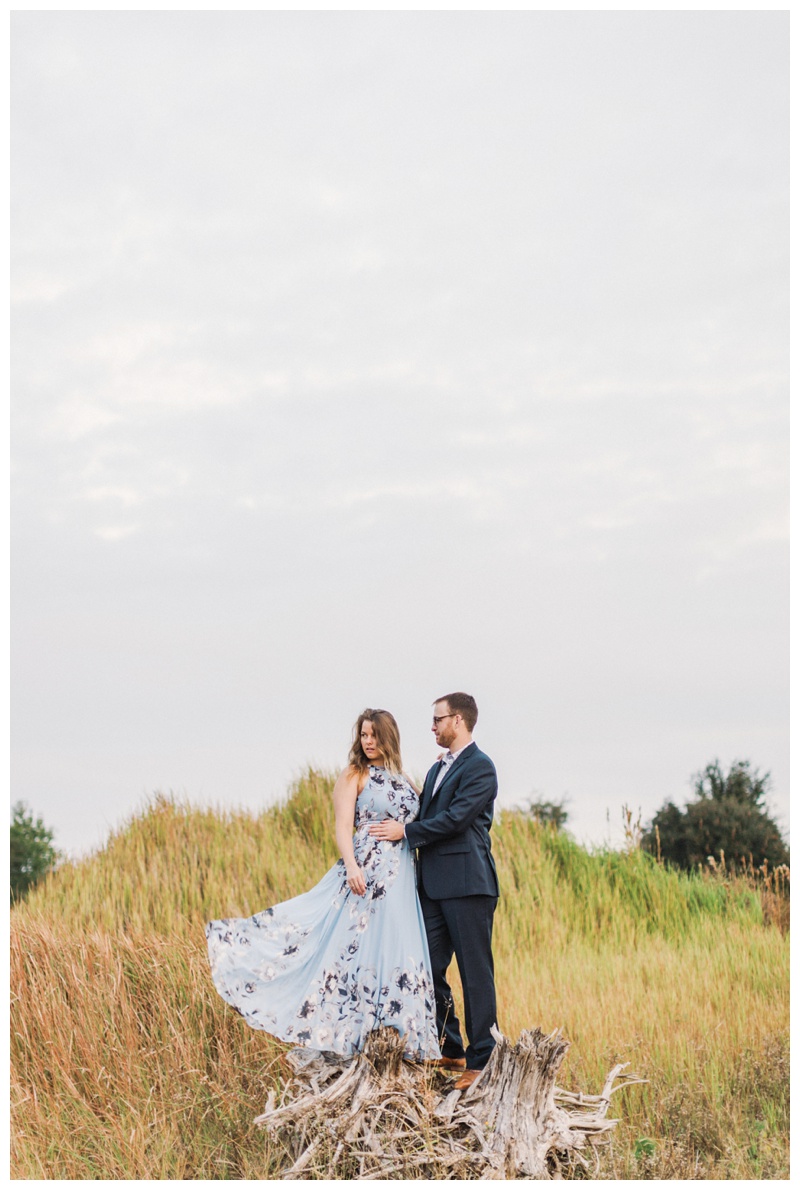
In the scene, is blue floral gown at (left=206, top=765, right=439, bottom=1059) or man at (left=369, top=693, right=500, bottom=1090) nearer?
blue floral gown at (left=206, top=765, right=439, bottom=1059)

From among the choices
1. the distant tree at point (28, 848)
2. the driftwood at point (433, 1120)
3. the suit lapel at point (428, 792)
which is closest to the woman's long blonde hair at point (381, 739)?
the suit lapel at point (428, 792)

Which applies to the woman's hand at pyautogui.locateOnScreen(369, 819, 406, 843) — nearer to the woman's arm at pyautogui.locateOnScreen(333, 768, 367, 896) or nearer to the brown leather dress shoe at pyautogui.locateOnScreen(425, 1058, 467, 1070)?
the woman's arm at pyautogui.locateOnScreen(333, 768, 367, 896)

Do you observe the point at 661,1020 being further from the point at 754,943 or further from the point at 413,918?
the point at 413,918

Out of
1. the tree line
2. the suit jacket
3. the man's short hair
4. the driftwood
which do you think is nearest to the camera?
the driftwood

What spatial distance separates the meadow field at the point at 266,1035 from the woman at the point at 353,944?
109cm

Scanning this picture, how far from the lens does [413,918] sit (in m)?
6.44

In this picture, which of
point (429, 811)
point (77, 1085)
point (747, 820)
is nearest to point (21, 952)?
point (77, 1085)

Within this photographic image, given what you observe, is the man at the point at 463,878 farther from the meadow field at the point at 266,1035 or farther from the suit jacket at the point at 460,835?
the meadow field at the point at 266,1035

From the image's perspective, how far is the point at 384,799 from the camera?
259 inches

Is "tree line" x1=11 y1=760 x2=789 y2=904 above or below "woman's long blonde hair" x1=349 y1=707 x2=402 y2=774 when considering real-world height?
below

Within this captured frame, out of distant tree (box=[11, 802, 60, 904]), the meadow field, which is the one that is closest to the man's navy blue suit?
the meadow field

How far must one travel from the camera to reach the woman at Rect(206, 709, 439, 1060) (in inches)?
247

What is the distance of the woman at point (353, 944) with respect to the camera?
6.28 meters

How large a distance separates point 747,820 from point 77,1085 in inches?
479
